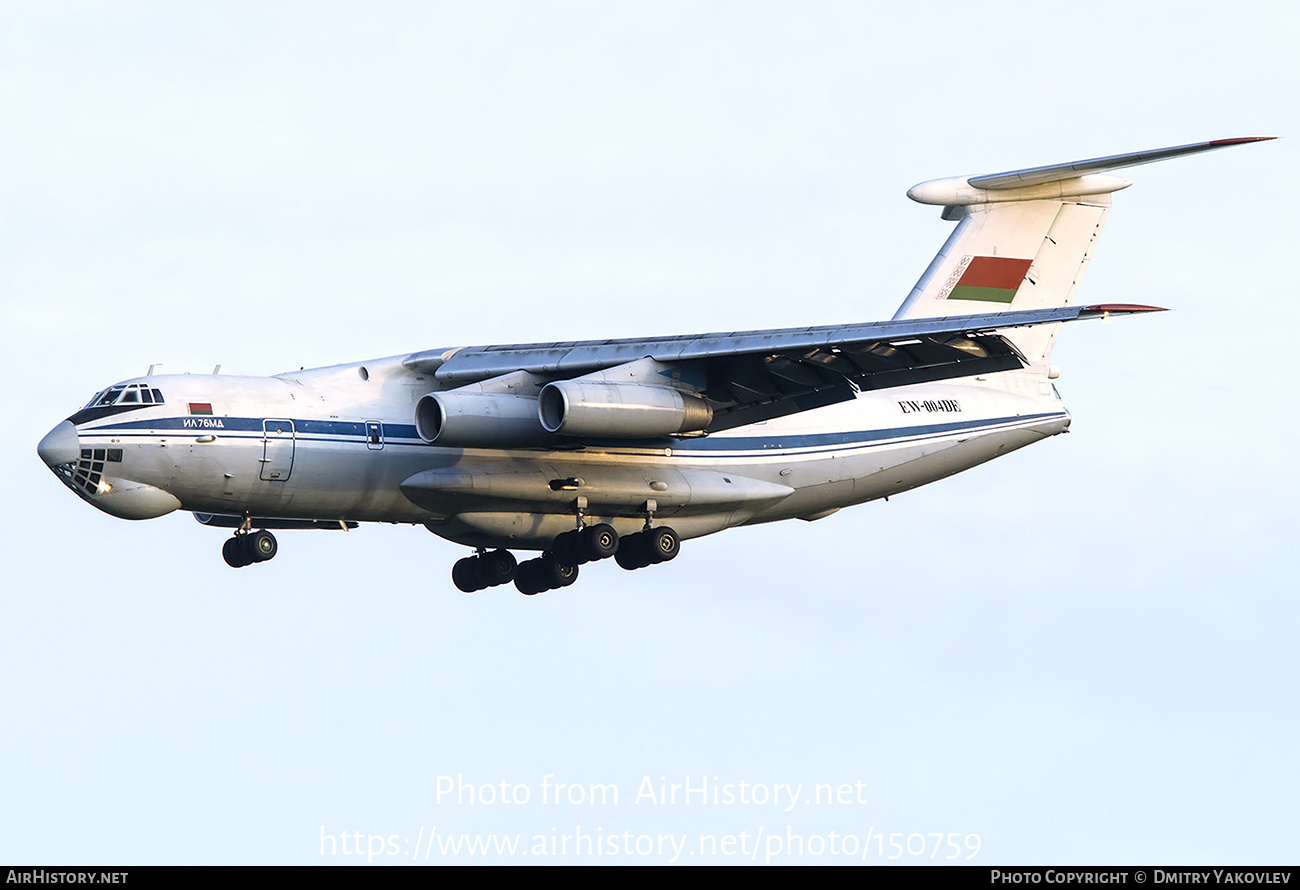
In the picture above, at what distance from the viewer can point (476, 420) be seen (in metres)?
16.3

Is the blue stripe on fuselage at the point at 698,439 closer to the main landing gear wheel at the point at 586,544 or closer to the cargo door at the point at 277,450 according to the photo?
the cargo door at the point at 277,450

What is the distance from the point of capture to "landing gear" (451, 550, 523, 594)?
60.5ft

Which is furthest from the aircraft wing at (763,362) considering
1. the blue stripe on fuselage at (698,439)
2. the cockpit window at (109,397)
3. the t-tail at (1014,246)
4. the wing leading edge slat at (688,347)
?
the t-tail at (1014,246)

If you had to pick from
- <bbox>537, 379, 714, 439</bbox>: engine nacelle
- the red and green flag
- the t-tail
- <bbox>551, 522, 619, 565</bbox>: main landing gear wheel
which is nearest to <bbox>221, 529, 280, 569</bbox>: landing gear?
<bbox>551, 522, 619, 565</bbox>: main landing gear wheel

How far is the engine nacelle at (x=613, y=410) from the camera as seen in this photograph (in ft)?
52.9

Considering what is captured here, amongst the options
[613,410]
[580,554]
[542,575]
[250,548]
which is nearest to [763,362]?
[613,410]

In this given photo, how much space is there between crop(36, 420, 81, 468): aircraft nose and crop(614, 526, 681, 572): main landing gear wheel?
4651 mm

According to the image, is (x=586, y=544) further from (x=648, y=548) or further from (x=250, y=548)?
(x=250, y=548)

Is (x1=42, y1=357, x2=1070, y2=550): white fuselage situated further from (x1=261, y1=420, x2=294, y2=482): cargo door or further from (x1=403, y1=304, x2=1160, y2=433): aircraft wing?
(x1=403, y1=304, x2=1160, y2=433): aircraft wing

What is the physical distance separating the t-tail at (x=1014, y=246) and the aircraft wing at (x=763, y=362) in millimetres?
2843

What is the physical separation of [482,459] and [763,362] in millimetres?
2476

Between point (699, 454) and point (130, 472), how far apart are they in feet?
16.1
